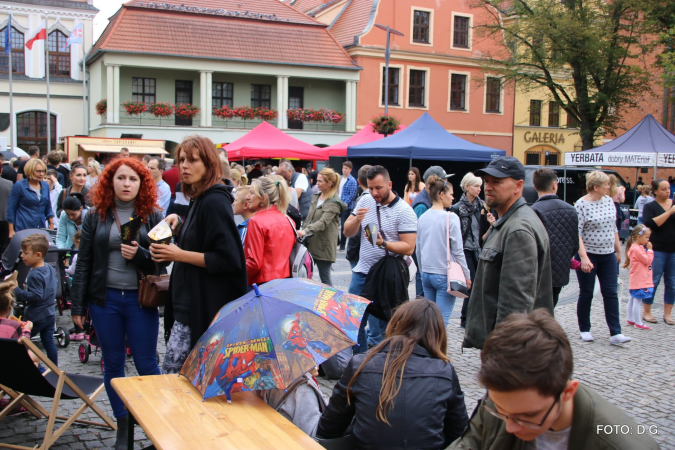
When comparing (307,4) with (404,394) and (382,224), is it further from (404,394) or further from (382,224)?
(404,394)

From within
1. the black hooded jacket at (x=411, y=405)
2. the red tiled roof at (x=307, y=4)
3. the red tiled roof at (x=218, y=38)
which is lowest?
the black hooded jacket at (x=411, y=405)

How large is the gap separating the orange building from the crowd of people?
89.3ft

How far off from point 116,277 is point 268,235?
4.40 ft

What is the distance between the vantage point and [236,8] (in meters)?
34.7

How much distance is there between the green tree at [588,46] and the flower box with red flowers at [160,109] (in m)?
15.6

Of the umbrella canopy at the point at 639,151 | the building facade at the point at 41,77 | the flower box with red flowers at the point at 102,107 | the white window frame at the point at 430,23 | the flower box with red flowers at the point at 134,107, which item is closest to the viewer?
the umbrella canopy at the point at 639,151

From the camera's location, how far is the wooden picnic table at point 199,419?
98.0 inches

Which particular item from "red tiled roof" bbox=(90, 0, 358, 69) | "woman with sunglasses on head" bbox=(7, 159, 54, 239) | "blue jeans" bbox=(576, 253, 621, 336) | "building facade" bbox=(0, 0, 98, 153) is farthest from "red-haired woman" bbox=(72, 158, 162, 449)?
"building facade" bbox=(0, 0, 98, 153)

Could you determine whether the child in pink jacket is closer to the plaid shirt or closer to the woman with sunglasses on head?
the plaid shirt

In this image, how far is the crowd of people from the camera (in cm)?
163

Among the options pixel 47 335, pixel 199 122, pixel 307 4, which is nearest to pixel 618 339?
pixel 47 335

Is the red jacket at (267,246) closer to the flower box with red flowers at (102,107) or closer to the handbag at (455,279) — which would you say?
the handbag at (455,279)

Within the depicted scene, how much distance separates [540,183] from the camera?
5824 mm

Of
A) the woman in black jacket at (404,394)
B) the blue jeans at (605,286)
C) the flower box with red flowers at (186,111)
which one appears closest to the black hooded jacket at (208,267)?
the woman in black jacket at (404,394)
